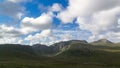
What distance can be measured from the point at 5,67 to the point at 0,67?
2518 mm

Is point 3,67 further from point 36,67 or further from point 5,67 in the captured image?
point 36,67

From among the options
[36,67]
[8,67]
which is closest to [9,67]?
[8,67]

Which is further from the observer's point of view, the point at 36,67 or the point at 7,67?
the point at 36,67

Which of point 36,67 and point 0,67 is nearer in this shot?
point 0,67

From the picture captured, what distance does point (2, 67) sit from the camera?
109 meters

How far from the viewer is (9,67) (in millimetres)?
109062

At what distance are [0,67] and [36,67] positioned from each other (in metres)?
19.6

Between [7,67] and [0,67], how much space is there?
3.54 metres

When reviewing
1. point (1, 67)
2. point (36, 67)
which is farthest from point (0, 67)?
point (36, 67)

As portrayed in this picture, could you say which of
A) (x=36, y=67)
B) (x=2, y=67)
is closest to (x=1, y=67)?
(x=2, y=67)

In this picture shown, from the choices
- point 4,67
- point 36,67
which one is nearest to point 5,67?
point 4,67

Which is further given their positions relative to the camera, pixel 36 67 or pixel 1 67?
pixel 36 67

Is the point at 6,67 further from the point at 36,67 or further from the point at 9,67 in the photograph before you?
the point at 36,67

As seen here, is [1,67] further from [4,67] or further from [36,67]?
[36,67]
